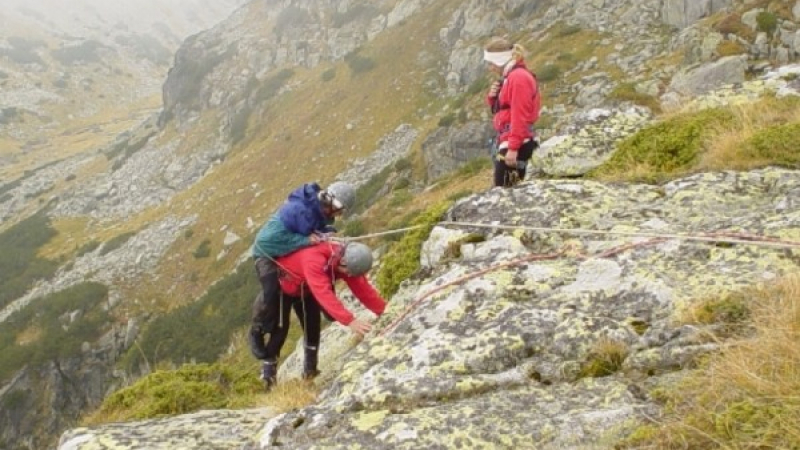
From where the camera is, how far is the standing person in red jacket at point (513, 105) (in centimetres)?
781

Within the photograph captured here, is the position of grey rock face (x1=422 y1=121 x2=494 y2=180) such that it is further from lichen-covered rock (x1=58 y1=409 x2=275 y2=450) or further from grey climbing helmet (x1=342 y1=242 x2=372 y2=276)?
lichen-covered rock (x1=58 y1=409 x2=275 y2=450)

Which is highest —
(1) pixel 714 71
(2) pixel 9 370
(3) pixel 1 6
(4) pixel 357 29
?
(3) pixel 1 6

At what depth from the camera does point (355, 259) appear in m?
6.33

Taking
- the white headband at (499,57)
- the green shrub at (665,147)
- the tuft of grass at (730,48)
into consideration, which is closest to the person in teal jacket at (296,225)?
the white headband at (499,57)

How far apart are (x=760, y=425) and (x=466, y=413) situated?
156cm

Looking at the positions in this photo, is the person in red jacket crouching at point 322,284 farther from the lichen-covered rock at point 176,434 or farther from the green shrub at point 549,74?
the green shrub at point 549,74

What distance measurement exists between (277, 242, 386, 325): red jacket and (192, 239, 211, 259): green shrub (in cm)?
3482

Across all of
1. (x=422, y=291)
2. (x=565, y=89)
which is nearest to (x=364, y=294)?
(x=422, y=291)

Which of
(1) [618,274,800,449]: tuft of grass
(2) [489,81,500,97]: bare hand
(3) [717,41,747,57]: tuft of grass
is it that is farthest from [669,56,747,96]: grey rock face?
(1) [618,274,800,449]: tuft of grass

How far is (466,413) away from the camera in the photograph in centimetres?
384

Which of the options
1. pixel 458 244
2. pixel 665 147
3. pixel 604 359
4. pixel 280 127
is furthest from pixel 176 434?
pixel 280 127

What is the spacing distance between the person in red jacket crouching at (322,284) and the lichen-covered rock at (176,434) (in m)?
1.20

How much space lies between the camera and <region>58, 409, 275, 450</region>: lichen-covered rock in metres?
4.64

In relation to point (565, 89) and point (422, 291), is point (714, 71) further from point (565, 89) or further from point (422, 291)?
point (422, 291)
